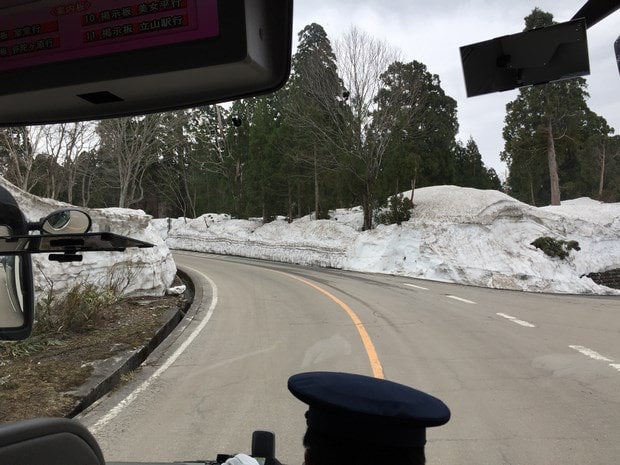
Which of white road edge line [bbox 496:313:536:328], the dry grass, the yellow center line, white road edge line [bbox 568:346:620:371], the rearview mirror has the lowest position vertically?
white road edge line [bbox 496:313:536:328]

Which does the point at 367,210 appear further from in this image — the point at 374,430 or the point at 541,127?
the point at 374,430

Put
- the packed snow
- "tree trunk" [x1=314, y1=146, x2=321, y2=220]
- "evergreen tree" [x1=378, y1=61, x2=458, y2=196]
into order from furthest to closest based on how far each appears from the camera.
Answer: "tree trunk" [x1=314, y1=146, x2=321, y2=220] < "evergreen tree" [x1=378, y1=61, x2=458, y2=196] < the packed snow

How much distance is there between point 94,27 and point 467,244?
23.3m

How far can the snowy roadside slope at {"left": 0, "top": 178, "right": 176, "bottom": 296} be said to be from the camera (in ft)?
34.2

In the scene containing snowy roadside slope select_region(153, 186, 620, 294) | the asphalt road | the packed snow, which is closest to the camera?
the asphalt road

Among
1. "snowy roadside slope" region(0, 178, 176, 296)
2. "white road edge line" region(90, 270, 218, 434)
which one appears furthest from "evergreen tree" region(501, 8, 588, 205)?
"snowy roadside slope" region(0, 178, 176, 296)

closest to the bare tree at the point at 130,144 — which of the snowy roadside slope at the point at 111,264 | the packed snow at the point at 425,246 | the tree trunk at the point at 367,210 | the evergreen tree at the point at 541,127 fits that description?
the evergreen tree at the point at 541,127

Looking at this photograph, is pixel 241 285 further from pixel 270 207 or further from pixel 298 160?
pixel 270 207

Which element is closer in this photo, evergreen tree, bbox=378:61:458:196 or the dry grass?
the dry grass

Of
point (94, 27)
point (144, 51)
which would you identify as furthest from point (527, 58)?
point (94, 27)

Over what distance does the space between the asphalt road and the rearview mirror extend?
3.22 metres

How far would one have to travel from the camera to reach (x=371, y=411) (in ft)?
4.19

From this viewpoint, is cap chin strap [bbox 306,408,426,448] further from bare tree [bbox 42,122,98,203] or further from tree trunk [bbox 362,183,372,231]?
tree trunk [bbox 362,183,372,231]

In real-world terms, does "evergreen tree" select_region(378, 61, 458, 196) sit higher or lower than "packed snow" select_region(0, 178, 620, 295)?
higher
